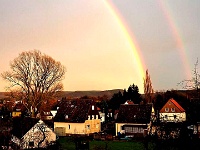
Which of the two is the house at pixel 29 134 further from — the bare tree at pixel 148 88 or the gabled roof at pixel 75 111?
the bare tree at pixel 148 88

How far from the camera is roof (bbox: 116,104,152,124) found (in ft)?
118

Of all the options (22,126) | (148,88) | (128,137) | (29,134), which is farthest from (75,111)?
(148,88)

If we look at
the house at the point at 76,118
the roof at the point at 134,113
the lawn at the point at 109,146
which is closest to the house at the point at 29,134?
the lawn at the point at 109,146

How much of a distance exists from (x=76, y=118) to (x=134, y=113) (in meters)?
7.59

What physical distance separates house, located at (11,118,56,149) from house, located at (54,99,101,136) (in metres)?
11.7

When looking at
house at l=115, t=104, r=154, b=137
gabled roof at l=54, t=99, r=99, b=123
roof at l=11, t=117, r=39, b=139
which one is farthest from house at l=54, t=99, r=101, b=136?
roof at l=11, t=117, r=39, b=139

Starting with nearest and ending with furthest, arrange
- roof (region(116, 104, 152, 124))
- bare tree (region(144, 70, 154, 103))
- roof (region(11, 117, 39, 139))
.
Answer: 1. roof (region(11, 117, 39, 139))
2. roof (region(116, 104, 152, 124))
3. bare tree (region(144, 70, 154, 103))

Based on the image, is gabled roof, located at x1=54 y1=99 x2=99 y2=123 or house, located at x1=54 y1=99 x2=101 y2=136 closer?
house, located at x1=54 y1=99 x2=101 y2=136

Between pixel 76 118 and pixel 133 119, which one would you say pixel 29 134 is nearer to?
pixel 76 118

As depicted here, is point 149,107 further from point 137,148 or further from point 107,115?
point 107,115

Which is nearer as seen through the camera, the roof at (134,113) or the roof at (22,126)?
the roof at (22,126)

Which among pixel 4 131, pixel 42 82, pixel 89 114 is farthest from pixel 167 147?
pixel 42 82

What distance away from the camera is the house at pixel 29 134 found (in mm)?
20531

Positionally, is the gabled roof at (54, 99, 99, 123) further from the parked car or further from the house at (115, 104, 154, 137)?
the parked car
